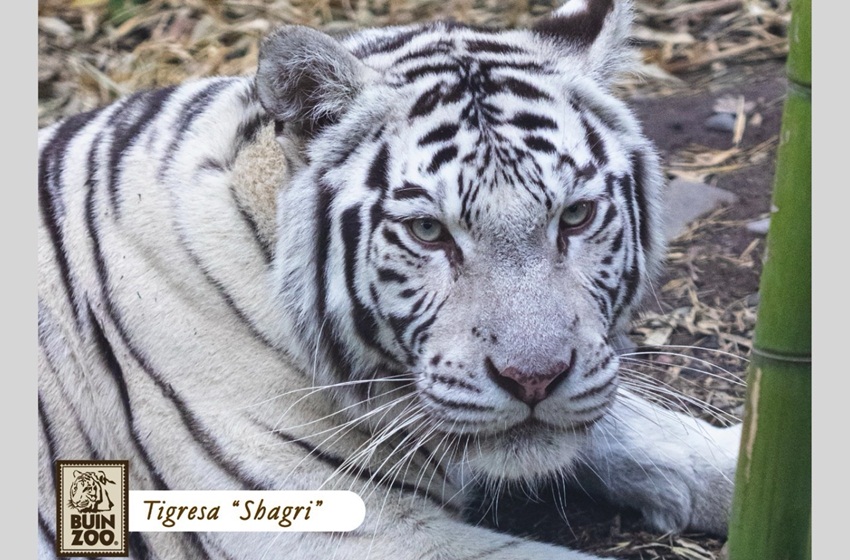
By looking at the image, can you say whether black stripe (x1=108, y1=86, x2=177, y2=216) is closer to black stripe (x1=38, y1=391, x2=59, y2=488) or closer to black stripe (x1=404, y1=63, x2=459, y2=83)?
black stripe (x1=38, y1=391, x2=59, y2=488)

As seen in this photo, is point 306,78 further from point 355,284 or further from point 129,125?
point 129,125

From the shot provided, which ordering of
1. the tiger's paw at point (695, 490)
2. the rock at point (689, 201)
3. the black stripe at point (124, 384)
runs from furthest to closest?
the rock at point (689, 201) → the tiger's paw at point (695, 490) → the black stripe at point (124, 384)

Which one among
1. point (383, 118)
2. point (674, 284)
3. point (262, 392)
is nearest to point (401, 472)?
point (262, 392)

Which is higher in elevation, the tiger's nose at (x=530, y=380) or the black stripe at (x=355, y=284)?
the black stripe at (x=355, y=284)

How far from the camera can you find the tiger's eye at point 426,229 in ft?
7.25

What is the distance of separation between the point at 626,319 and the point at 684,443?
0.45 metres

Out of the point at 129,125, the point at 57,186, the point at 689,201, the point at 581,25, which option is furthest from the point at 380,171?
the point at 689,201

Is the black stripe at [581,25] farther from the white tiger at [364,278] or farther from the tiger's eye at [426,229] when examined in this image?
the tiger's eye at [426,229]

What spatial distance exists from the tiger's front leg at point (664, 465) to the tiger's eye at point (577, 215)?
558 mm

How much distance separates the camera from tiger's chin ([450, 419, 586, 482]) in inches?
89.6

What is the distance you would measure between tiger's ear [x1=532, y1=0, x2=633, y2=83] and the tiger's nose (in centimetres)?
66

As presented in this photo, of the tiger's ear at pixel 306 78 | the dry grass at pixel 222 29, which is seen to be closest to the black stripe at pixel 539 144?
the tiger's ear at pixel 306 78

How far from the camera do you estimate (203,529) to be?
244 centimetres

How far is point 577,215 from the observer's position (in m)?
2.25
